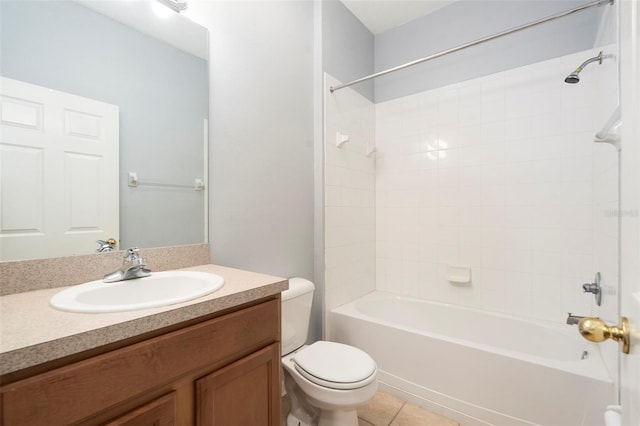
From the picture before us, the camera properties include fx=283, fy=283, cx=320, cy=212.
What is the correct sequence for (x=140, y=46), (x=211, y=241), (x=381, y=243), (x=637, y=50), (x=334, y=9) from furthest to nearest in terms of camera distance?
1. (x=381, y=243)
2. (x=334, y=9)
3. (x=211, y=241)
4. (x=140, y=46)
5. (x=637, y=50)

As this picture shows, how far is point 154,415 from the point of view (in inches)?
26.4

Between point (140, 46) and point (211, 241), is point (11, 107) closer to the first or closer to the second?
point (140, 46)

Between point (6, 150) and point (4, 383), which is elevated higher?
point (6, 150)

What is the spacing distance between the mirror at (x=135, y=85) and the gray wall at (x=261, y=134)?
98 mm

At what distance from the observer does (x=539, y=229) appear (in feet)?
6.17

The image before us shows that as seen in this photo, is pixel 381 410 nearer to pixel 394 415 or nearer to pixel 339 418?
pixel 394 415

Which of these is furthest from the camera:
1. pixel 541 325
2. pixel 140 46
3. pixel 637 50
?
pixel 541 325

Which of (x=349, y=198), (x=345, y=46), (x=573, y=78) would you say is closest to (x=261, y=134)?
(x=349, y=198)

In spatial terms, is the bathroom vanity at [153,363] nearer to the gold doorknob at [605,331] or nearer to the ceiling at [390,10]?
the gold doorknob at [605,331]

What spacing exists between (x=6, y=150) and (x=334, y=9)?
2.10 metres

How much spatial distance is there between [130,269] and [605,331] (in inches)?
51.2

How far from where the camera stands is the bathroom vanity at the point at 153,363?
524 millimetres

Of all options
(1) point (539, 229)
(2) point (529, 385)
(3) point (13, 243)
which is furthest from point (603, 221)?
(3) point (13, 243)

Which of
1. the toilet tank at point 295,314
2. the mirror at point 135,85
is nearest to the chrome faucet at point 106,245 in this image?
the mirror at point 135,85
